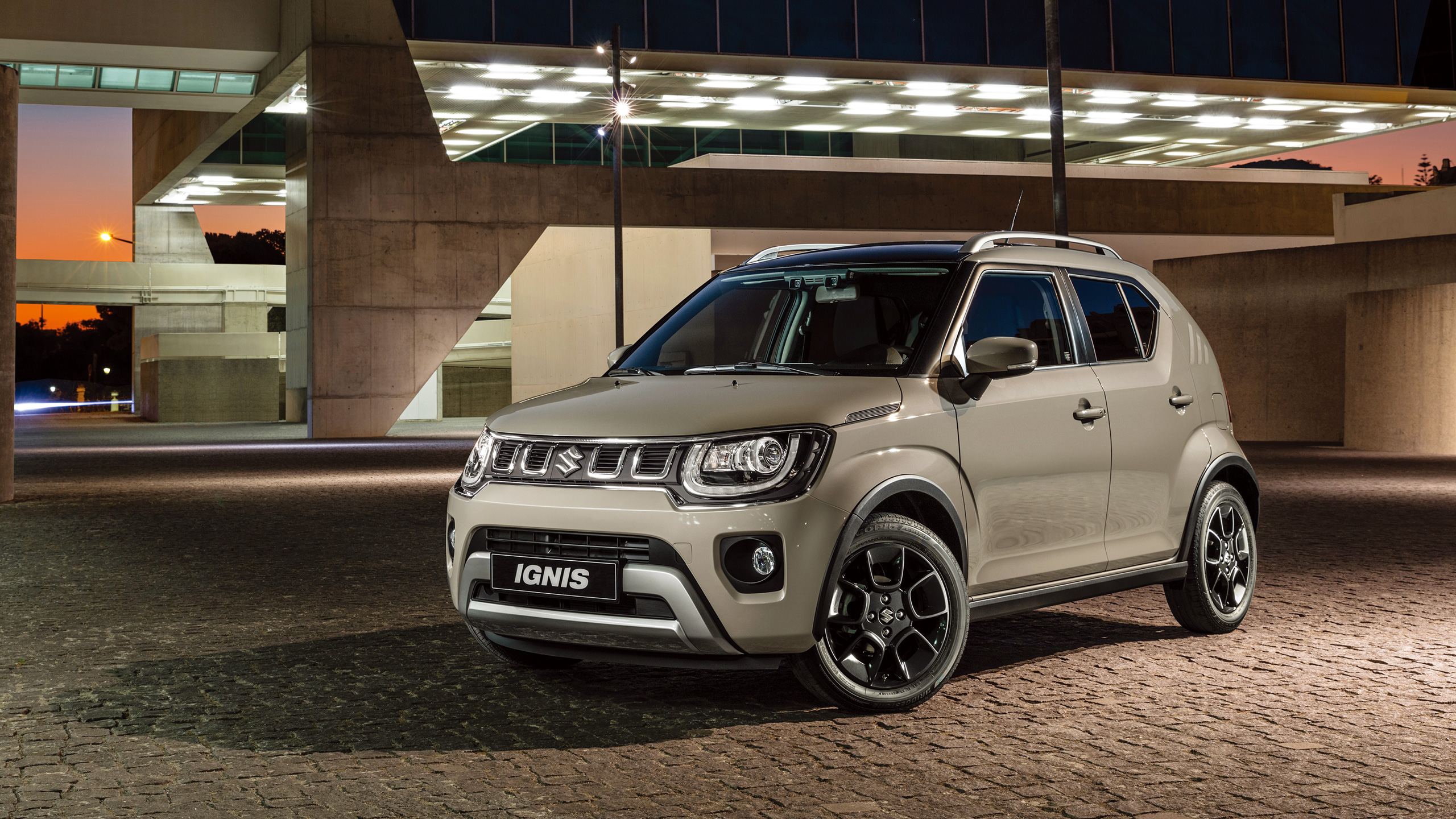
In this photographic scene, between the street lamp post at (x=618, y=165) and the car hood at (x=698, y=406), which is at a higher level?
the street lamp post at (x=618, y=165)

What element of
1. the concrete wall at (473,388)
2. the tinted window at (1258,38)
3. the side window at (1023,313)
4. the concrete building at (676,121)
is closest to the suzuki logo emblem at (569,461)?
the side window at (1023,313)

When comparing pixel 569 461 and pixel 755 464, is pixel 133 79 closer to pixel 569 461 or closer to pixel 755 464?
pixel 569 461

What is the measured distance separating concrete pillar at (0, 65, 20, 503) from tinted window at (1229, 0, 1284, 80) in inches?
1244

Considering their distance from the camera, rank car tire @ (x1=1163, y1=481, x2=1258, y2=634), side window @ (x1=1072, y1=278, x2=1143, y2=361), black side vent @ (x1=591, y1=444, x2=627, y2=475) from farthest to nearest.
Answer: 1. car tire @ (x1=1163, y1=481, x2=1258, y2=634)
2. side window @ (x1=1072, y1=278, x2=1143, y2=361)
3. black side vent @ (x1=591, y1=444, x2=627, y2=475)

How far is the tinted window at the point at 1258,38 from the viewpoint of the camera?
3969 centimetres

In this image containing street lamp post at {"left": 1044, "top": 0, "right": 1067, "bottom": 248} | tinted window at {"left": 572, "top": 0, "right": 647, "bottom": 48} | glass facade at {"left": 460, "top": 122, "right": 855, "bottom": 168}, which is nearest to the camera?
street lamp post at {"left": 1044, "top": 0, "right": 1067, "bottom": 248}

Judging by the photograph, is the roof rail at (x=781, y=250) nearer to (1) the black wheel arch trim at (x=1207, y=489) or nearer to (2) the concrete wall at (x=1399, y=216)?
(1) the black wheel arch trim at (x=1207, y=489)

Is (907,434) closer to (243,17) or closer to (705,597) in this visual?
(705,597)

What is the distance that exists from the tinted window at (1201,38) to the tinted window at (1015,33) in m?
3.79

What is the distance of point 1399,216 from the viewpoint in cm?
3466

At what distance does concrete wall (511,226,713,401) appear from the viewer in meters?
40.1

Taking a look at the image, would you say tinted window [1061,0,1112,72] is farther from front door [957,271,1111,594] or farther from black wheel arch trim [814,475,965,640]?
black wheel arch trim [814,475,965,640]

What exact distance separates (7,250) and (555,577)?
12736 mm

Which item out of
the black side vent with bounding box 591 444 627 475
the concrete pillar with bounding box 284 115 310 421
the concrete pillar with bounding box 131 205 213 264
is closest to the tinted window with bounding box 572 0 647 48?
the concrete pillar with bounding box 284 115 310 421
